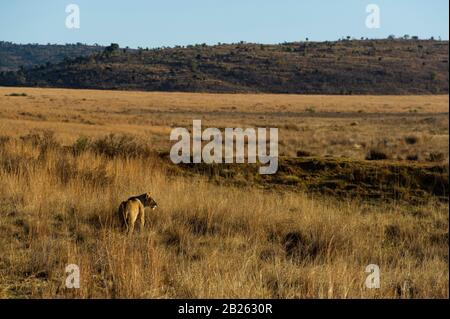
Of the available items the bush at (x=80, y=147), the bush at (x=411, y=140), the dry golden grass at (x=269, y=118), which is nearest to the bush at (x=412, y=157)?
the dry golden grass at (x=269, y=118)

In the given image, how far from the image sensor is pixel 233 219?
8039 millimetres

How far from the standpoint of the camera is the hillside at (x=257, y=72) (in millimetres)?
39250

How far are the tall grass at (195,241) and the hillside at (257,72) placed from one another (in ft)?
45.5

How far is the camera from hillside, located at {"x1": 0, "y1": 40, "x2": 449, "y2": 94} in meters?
39.2

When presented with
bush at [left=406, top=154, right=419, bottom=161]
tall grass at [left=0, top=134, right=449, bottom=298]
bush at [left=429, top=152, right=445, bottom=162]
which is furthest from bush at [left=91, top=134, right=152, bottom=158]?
bush at [left=406, top=154, right=419, bottom=161]

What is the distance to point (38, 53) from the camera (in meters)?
147

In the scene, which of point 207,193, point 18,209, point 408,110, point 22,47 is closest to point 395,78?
point 408,110

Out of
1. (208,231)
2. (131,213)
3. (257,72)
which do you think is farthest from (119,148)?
(257,72)

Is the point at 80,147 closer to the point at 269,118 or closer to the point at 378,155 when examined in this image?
the point at 378,155

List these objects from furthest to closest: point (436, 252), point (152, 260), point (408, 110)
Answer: point (408, 110) < point (436, 252) < point (152, 260)

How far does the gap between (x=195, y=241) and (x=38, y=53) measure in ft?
492

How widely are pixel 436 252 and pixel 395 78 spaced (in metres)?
28.3

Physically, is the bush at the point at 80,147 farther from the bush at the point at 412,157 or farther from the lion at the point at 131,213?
the bush at the point at 412,157
